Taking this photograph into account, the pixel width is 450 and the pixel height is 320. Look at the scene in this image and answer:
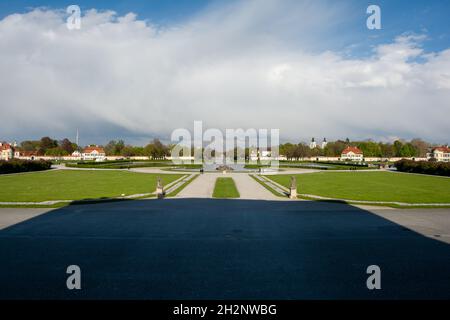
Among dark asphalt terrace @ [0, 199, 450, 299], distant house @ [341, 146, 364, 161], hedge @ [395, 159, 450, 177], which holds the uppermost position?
distant house @ [341, 146, 364, 161]

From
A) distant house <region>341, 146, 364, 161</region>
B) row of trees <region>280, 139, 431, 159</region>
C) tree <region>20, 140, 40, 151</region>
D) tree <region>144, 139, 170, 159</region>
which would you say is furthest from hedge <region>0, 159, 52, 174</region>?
tree <region>20, 140, 40, 151</region>

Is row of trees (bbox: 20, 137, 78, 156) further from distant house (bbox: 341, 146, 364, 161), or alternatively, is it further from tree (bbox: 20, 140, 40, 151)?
distant house (bbox: 341, 146, 364, 161)

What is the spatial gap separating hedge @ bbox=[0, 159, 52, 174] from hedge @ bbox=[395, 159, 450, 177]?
56910 millimetres

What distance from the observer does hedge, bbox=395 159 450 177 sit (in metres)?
41.0

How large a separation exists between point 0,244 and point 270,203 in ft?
40.2

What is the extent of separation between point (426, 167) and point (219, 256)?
45406 mm

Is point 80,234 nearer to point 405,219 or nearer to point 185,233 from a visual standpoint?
point 185,233

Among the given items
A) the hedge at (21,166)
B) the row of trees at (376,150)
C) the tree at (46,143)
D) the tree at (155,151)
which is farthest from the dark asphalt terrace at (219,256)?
the tree at (46,143)

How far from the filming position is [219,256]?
871 cm

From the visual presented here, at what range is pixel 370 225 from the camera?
1247 centimetres

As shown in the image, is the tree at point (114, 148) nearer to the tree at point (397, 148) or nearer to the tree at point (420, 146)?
the tree at point (397, 148)

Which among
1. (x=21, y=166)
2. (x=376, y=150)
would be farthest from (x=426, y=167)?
(x=376, y=150)

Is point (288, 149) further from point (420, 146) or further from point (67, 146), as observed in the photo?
point (67, 146)
